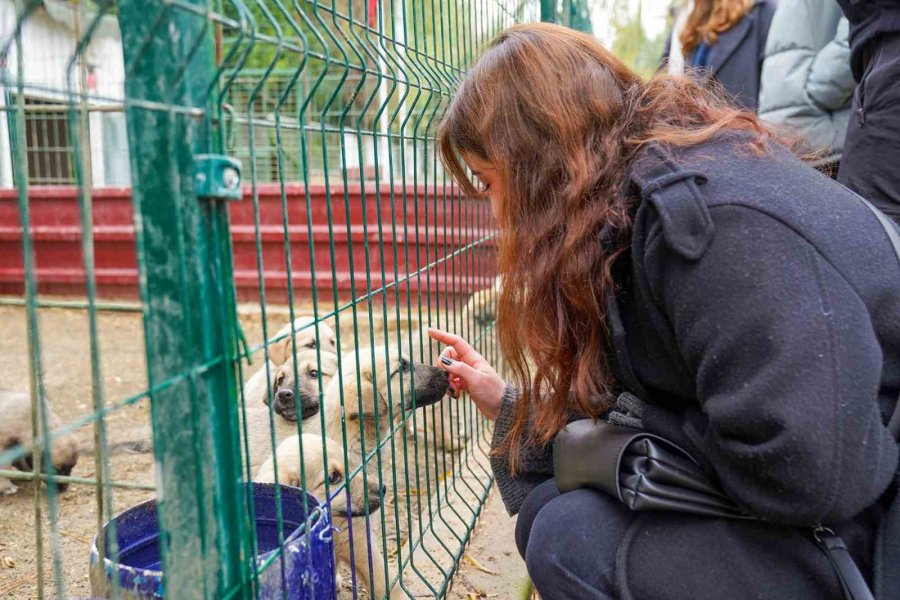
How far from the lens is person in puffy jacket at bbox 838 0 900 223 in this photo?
8.57 feet

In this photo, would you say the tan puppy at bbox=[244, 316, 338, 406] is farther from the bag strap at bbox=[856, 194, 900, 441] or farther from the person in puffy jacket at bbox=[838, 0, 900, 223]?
the bag strap at bbox=[856, 194, 900, 441]

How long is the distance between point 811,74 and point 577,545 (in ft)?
8.62

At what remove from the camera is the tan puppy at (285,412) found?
3.18 meters

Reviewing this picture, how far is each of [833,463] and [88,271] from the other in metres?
1.26

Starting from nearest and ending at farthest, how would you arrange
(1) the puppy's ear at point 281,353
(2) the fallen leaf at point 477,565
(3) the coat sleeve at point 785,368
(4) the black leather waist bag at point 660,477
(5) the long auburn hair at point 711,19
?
(3) the coat sleeve at point 785,368 < (4) the black leather waist bag at point 660,477 < (2) the fallen leaf at point 477,565 < (5) the long auburn hair at point 711,19 < (1) the puppy's ear at point 281,353

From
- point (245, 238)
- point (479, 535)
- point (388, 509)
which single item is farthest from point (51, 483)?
point (245, 238)

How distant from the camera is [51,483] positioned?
1129mm

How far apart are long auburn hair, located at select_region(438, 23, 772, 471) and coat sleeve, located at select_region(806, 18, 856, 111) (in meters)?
1.87

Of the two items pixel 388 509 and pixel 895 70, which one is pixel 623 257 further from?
pixel 388 509

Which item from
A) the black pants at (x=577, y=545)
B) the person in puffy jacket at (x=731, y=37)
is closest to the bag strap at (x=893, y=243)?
the black pants at (x=577, y=545)

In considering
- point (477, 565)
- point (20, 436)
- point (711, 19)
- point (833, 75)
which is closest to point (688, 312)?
point (477, 565)

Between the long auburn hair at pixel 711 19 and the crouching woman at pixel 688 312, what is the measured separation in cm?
228

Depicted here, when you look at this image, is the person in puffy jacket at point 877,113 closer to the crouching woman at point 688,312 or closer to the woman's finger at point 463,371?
the crouching woman at point 688,312

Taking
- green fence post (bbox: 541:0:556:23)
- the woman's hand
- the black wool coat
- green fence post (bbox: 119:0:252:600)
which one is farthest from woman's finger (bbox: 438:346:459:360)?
green fence post (bbox: 541:0:556:23)
